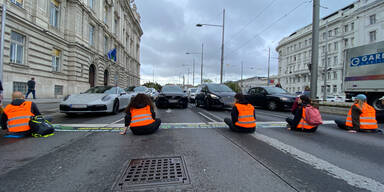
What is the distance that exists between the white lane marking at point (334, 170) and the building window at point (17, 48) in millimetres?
17325

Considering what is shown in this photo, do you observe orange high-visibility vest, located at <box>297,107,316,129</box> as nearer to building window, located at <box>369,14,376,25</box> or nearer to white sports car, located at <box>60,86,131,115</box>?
white sports car, located at <box>60,86,131,115</box>

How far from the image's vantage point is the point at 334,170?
2422 mm

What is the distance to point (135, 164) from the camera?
253cm

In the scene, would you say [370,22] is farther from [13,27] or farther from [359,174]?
[13,27]

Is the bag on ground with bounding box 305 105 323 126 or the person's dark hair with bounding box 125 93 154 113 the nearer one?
the person's dark hair with bounding box 125 93 154 113

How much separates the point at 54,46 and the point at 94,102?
1415cm

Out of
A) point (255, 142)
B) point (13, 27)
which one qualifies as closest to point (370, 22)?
point (255, 142)

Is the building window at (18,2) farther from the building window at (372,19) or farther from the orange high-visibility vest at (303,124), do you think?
the building window at (372,19)

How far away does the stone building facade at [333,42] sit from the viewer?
37.0 m

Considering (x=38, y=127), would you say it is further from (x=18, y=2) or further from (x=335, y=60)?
(x=335, y=60)

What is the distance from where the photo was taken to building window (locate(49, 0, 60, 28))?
16659mm

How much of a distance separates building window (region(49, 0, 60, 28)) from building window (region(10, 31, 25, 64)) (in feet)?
14.0

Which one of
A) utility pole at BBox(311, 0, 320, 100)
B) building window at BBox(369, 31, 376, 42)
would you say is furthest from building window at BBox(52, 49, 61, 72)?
building window at BBox(369, 31, 376, 42)

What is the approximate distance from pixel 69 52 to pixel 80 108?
1583 centimetres
